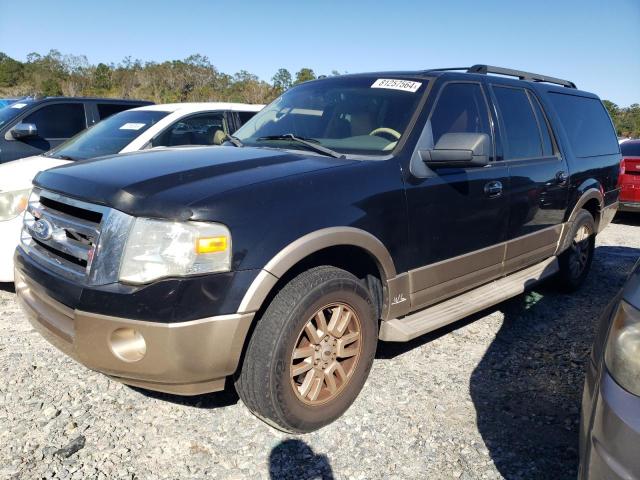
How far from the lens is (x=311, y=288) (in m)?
2.58

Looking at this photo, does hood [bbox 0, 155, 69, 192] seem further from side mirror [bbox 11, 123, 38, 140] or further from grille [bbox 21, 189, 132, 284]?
side mirror [bbox 11, 123, 38, 140]

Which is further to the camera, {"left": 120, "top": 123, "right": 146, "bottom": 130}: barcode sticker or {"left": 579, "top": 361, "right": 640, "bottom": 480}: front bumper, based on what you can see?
{"left": 120, "top": 123, "right": 146, "bottom": 130}: barcode sticker

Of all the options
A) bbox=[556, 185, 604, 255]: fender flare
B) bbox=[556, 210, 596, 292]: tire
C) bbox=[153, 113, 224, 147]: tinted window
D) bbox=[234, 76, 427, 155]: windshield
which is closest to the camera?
bbox=[234, 76, 427, 155]: windshield

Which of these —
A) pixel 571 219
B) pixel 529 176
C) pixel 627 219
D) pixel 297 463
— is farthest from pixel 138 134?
pixel 627 219

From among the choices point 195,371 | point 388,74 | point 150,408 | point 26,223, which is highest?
point 388,74

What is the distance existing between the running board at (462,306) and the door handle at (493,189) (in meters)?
0.70

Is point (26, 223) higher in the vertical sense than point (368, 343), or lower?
higher

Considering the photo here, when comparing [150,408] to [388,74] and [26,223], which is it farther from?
[388,74]

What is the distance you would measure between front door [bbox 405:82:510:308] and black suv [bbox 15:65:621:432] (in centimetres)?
1

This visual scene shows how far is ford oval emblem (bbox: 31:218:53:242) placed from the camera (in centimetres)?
271

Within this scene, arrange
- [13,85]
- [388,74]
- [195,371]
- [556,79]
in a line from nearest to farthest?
1. [195,371]
2. [388,74]
3. [556,79]
4. [13,85]

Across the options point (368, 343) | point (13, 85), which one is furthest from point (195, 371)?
point (13, 85)

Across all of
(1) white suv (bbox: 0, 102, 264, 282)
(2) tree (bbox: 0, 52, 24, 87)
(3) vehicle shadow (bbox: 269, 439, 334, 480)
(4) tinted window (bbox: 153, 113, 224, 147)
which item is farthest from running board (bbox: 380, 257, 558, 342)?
(2) tree (bbox: 0, 52, 24, 87)

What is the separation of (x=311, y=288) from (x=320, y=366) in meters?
0.46
